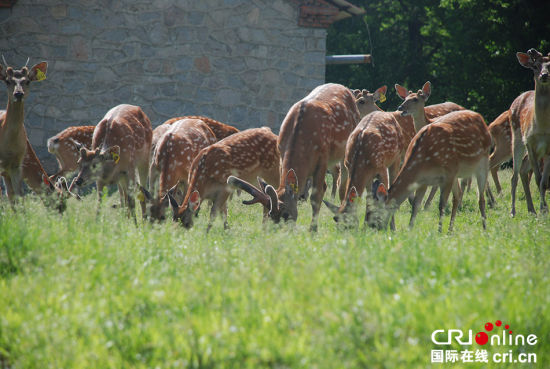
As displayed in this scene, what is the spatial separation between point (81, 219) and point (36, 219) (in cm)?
38

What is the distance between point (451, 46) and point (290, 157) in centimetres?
1814

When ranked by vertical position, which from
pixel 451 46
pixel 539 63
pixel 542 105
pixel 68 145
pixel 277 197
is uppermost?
pixel 451 46

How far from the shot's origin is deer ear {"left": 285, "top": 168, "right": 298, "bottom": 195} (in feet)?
23.0

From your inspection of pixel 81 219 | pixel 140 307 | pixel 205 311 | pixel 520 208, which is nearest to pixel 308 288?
pixel 205 311

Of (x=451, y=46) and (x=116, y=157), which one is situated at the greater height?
(x=451, y=46)

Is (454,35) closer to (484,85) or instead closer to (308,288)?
(484,85)

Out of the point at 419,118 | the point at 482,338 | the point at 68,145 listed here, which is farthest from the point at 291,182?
the point at 68,145

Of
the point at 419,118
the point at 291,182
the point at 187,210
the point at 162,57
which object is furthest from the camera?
the point at 162,57

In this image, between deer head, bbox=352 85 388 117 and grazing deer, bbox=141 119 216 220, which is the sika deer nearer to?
grazing deer, bbox=141 119 216 220

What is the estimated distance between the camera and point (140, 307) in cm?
389

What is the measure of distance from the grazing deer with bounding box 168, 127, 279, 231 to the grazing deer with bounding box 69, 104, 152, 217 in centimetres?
78

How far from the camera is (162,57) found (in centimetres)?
1424

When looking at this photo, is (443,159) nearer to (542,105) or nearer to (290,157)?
(290,157)

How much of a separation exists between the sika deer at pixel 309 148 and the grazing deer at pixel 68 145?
13.3 ft
